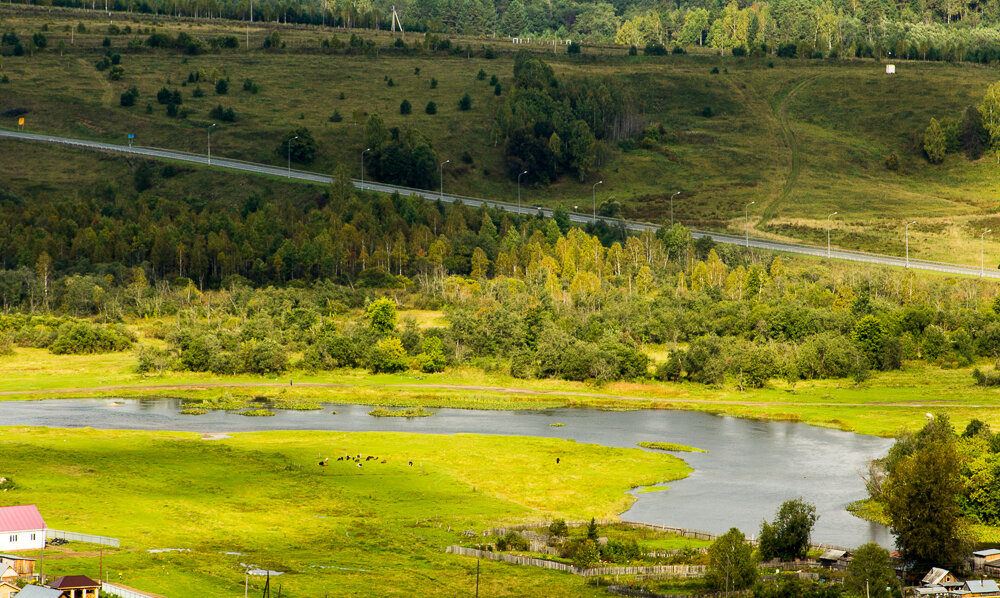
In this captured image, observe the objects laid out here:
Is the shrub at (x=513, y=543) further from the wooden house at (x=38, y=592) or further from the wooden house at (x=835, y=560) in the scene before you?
the wooden house at (x=38, y=592)

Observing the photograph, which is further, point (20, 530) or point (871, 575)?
point (20, 530)

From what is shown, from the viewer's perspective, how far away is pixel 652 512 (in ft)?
288

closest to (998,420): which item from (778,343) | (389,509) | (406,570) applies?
(778,343)

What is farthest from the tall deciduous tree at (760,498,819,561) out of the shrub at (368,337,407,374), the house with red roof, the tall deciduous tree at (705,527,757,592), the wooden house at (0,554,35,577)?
the shrub at (368,337,407,374)

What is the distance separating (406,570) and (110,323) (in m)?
107

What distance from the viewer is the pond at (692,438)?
86750mm

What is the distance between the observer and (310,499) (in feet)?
290

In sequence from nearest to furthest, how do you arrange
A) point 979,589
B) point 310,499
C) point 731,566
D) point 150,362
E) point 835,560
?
point 731,566 < point 979,589 < point 835,560 < point 310,499 < point 150,362

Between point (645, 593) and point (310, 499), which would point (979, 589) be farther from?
point (310, 499)

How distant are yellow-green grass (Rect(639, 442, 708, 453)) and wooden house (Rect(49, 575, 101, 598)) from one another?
196 ft

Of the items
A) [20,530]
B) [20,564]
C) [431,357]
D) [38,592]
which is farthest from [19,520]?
[431,357]

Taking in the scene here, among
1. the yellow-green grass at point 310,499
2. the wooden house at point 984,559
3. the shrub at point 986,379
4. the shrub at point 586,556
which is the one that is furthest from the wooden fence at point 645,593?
the shrub at point 986,379

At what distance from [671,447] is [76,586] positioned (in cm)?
6218

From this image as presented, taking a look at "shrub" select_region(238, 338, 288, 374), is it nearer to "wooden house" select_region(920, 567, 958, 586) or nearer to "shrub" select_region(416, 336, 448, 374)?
"shrub" select_region(416, 336, 448, 374)
